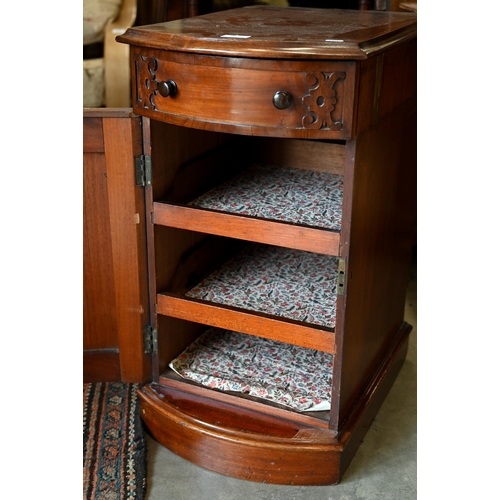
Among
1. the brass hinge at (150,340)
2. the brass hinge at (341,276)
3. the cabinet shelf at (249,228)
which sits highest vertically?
the cabinet shelf at (249,228)

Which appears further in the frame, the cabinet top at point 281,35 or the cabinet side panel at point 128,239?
the cabinet side panel at point 128,239

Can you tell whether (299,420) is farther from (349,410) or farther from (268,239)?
(268,239)

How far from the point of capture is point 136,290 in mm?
1356

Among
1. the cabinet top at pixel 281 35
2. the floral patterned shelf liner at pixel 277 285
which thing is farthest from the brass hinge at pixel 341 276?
the cabinet top at pixel 281 35

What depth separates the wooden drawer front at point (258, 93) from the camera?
3.32 feet

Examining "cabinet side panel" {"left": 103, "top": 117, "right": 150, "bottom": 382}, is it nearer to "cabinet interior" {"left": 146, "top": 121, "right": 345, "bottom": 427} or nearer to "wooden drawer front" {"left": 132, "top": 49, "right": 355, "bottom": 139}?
"cabinet interior" {"left": 146, "top": 121, "right": 345, "bottom": 427}

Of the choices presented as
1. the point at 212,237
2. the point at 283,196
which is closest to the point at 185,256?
the point at 212,237

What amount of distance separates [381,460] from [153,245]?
0.64 meters

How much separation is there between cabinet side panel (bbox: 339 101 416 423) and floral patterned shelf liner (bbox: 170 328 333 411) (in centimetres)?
8

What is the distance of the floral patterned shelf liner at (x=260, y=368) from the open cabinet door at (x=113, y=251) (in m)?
0.13

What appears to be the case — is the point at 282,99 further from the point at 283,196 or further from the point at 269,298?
the point at 269,298

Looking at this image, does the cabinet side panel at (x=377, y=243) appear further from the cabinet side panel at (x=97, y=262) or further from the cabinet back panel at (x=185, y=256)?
the cabinet side panel at (x=97, y=262)

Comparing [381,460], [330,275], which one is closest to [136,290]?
[330,275]

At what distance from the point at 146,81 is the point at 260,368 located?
2.13ft
